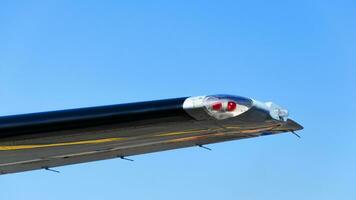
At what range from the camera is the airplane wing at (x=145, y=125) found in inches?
322

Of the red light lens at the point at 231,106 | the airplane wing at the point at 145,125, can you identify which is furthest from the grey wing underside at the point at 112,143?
the red light lens at the point at 231,106

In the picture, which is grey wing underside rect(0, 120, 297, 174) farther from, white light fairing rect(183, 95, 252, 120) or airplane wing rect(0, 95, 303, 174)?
white light fairing rect(183, 95, 252, 120)

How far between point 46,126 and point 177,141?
124 inches

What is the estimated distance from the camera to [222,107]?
7969mm

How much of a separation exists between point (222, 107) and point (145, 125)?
1872 mm

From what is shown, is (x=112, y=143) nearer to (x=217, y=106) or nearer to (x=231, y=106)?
(x=217, y=106)

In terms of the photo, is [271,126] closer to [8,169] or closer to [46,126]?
[46,126]

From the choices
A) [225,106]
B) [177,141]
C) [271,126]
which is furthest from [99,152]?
[225,106]

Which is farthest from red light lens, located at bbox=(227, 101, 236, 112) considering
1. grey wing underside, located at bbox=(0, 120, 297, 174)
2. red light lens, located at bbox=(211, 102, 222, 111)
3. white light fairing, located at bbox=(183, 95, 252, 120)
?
grey wing underside, located at bbox=(0, 120, 297, 174)

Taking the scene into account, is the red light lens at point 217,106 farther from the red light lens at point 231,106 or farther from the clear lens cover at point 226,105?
the red light lens at point 231,106

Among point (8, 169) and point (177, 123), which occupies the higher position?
point (177, 123)

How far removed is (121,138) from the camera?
36.8ft

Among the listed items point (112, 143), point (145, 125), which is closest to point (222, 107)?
point (145, 125)

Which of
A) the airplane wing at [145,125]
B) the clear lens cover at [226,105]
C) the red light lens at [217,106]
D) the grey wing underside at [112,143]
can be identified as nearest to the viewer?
the clear lens cover at [226,105]
